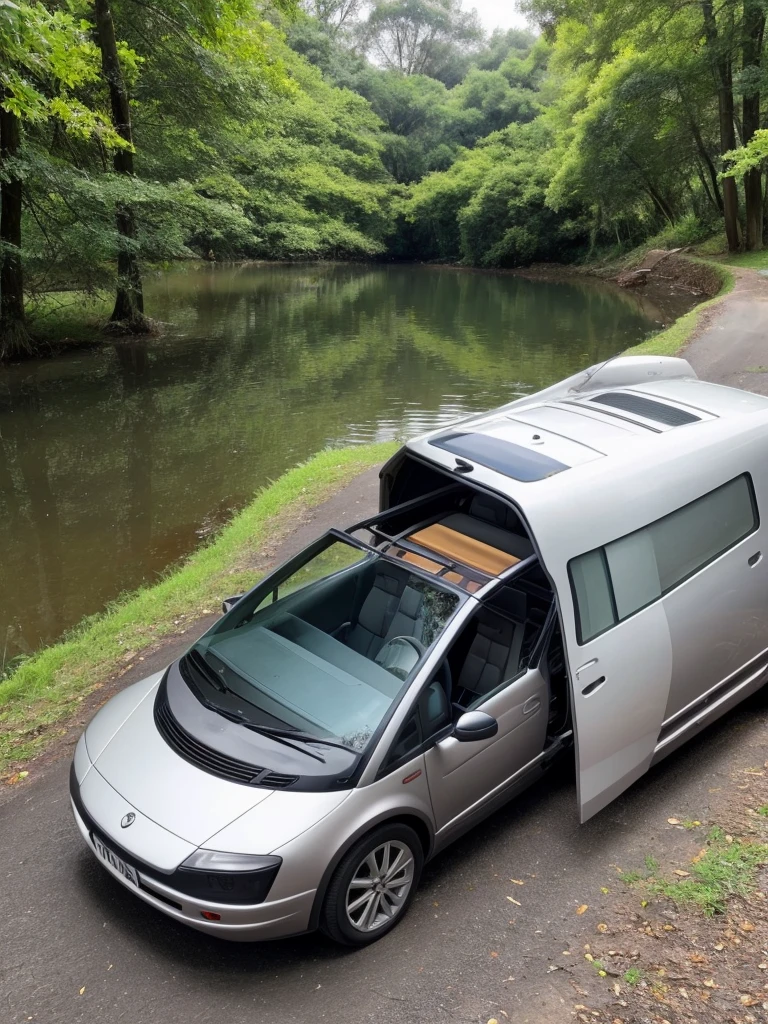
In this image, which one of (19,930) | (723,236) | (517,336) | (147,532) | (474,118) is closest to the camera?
(19,930)

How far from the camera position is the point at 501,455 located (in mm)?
4695

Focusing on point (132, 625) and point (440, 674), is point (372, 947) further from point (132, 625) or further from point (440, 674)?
point (132, 625)

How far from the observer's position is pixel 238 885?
331 centimetres

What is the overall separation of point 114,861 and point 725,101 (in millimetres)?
34765

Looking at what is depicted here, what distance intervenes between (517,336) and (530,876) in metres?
23.2

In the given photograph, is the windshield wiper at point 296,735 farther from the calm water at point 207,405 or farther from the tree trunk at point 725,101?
the tree trunk at point 725,101

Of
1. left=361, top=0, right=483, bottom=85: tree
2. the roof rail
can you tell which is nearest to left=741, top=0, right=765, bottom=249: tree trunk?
the roof rail

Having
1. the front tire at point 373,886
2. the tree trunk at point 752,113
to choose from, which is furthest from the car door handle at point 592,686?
the tree trunk at point 752,113

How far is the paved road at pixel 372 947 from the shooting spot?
330 cm

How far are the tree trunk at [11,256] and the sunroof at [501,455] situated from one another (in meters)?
15.5

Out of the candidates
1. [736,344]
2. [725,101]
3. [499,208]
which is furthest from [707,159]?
[736,344]

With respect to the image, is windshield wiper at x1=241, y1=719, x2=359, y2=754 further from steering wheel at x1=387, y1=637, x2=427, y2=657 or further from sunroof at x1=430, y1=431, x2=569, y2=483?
sunroof at x1=430, y1=431, x2=569, y2=483

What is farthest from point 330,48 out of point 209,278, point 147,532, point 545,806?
point 545,806

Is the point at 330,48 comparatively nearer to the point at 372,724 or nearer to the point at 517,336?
the point at 517,336
